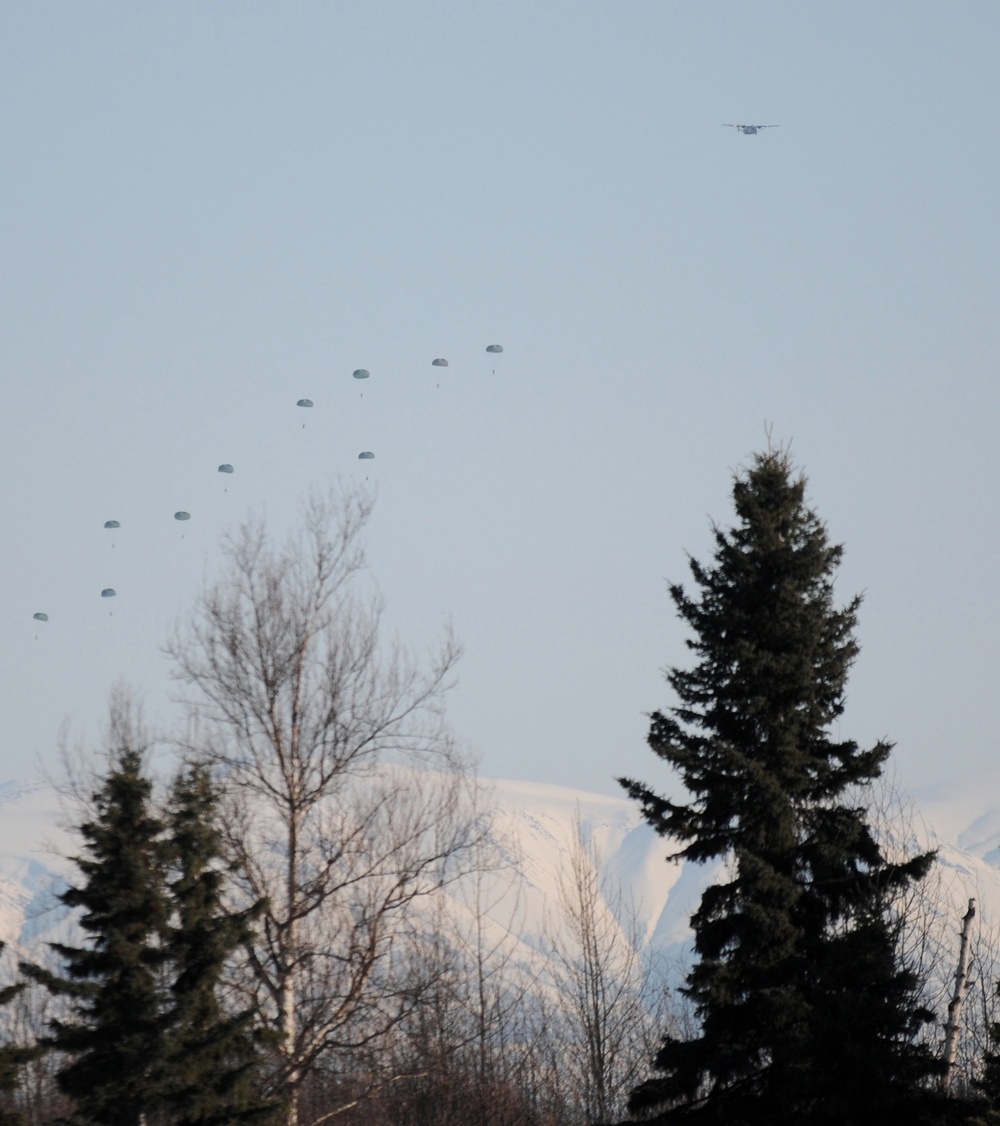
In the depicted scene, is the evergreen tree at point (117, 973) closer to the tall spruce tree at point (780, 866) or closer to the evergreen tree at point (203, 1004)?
the evergreen tree at point (203, 1004)

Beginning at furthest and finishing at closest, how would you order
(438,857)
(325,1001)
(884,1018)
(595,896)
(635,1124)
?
(595,896)
(438,857)
(325,1001)
(635,1124)
(884,1018)

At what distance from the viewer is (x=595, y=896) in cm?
4494

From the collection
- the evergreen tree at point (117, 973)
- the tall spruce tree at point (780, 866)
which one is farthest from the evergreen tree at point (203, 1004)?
the tall spruce tree at point (780, 866)

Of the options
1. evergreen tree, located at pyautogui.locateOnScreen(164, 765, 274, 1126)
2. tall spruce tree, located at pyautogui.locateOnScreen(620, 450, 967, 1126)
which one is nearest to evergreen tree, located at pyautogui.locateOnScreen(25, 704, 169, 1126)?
evergreen tree, located at pyautogui.locateOnScreen(164, 765, 274, 1126)

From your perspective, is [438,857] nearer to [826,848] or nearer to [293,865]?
[293,865]

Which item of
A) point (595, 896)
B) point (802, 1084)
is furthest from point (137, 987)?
point (595, 896)

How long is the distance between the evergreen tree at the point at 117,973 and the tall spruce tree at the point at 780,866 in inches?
265

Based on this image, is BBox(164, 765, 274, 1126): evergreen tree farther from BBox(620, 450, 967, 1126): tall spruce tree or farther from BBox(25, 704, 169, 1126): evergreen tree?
BBox(620, 450, 967, 1126): tall spruce tree

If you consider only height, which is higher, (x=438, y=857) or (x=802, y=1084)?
(x=438, y=857)

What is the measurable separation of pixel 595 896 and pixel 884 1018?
994 inches

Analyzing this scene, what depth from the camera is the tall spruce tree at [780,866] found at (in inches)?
795

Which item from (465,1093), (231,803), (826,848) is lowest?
(465,1093)

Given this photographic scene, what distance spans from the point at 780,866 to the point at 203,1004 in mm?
8211

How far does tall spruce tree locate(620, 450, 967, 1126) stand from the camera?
20.2 m
